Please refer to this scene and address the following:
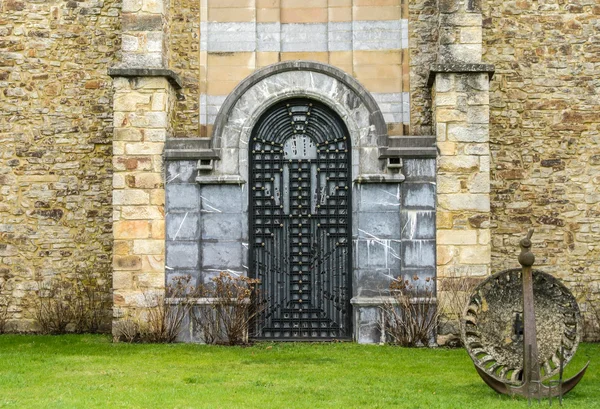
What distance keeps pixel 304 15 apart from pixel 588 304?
5.46 m

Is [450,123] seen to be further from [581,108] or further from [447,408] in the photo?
[447,408]

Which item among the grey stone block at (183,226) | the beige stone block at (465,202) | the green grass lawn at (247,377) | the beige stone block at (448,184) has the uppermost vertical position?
the beige stone block at (448,184)

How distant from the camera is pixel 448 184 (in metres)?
12.4

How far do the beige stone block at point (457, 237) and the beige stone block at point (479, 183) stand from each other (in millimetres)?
509

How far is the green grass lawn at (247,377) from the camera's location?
855 centimetres

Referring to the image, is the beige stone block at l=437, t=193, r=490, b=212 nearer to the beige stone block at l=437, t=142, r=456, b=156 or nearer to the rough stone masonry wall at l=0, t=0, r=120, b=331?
the beige stone block at l=437, t=142, r=456, b=156

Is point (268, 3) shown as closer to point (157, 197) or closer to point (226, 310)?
point (157, 197)

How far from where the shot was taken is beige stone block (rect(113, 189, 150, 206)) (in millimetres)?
12500

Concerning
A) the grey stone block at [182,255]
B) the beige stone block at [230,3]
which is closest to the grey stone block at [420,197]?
the grey stone block at [182,255]

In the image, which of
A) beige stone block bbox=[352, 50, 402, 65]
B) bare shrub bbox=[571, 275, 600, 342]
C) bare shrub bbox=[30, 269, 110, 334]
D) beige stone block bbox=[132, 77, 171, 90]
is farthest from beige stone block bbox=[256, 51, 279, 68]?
bare shrub bbox=[571, 275, 600, 342]

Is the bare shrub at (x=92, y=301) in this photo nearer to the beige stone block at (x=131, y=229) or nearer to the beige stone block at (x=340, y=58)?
the beige stone block at (x=131, y=229)

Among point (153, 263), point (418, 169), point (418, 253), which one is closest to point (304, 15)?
point (418, 169)

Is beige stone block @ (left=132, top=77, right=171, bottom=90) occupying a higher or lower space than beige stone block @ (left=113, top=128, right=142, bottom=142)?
higher

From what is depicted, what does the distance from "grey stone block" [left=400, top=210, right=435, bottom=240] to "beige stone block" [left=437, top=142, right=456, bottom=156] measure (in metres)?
0.74
